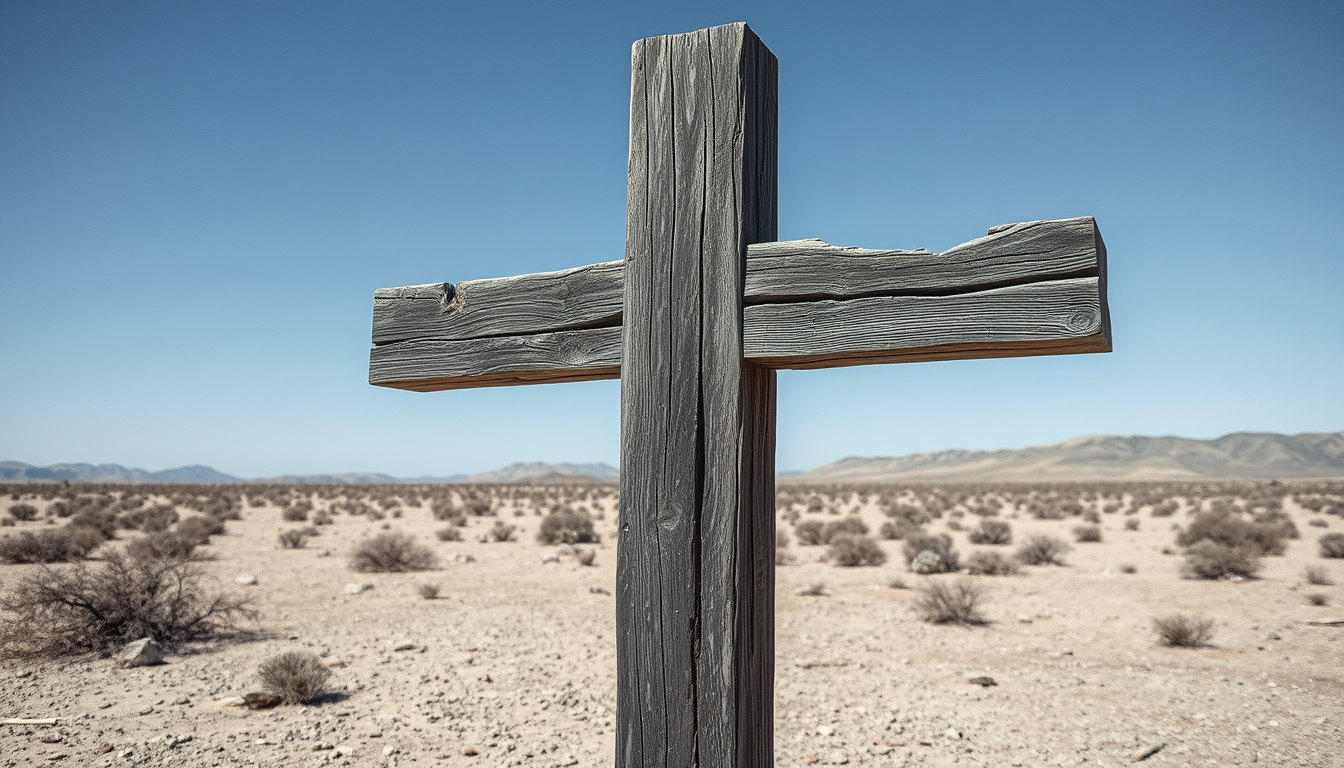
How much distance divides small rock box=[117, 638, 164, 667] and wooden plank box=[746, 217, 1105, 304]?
26.4ft

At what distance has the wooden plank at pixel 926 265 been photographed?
1.68m

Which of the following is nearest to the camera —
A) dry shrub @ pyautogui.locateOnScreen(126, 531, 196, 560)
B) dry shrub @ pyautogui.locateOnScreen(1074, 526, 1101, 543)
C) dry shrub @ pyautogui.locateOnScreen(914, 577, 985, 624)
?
dry shrub @ pyautogui.locateOnScreen(914, 577, 985, 624)

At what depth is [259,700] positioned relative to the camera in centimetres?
636

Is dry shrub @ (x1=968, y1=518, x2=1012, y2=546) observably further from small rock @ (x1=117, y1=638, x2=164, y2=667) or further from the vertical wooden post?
the vertical wooden post

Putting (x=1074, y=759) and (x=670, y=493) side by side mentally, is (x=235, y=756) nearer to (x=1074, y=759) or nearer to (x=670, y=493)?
(x=670, y=493)

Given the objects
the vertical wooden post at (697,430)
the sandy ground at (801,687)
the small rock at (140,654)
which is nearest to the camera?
the vertical wooden post at (697,430)

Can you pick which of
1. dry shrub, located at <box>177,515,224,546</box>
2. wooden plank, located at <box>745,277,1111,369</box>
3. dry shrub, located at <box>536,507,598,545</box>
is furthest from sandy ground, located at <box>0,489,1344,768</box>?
dry shrub, located at <box>536,507,598,545</box>

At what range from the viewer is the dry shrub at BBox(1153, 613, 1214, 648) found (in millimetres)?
8805

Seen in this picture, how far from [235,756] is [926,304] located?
545 cm

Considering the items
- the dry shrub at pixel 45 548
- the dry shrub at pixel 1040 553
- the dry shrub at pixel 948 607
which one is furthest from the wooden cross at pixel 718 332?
the dry shrub at pixel 45 548

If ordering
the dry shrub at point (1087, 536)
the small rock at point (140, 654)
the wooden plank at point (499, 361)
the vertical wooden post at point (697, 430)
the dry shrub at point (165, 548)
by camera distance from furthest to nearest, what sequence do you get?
the dry shrub at point (1087, 536), the dry shrub at point (165, 548), the small rock at point (140, 654), the wooden plank at point (499, 361), the vertical wooden post at point (697, 430)

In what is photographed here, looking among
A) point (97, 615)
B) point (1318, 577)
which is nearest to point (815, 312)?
point (97, 615)

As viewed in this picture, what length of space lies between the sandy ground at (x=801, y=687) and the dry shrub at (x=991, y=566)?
2.08 metres

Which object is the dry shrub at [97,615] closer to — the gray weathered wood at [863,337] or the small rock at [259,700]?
the small rock at [259,700]
